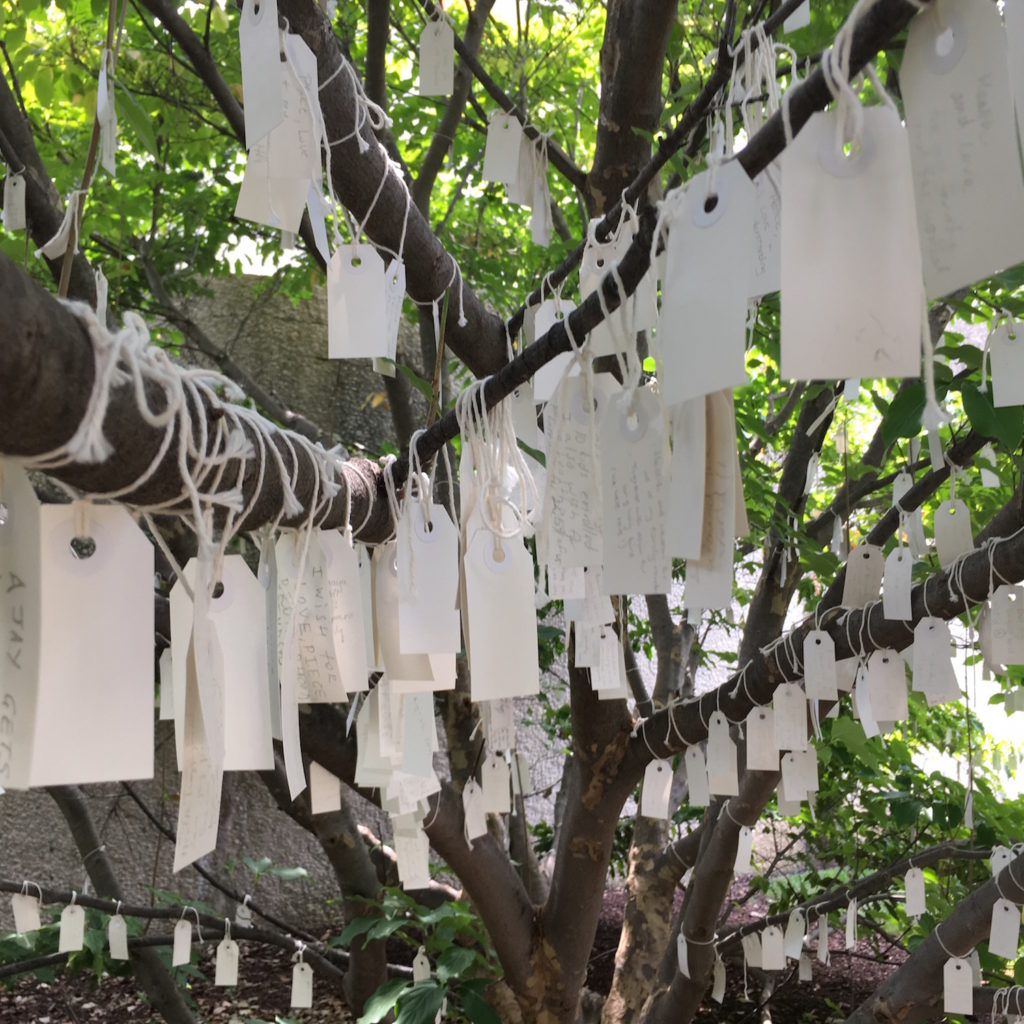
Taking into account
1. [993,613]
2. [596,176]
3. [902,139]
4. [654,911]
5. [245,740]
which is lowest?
[654,911]

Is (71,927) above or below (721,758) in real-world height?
below

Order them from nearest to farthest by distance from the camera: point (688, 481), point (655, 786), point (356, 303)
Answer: point (688, 481) < point (356, 303) < point (655, 786)

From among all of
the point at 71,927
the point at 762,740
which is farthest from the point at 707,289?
the point at 71,927

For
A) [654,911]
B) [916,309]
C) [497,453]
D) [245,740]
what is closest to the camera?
[916,309]

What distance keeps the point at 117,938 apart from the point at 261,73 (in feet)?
5.12

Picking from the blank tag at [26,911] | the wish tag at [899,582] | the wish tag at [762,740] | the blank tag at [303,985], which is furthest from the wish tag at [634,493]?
the blank tag at [303,985]

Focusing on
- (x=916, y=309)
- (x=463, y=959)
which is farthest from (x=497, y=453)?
(x=463, y=959)

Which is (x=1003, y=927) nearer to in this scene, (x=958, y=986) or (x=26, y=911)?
(x=958, y=986)

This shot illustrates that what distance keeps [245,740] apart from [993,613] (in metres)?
0.97

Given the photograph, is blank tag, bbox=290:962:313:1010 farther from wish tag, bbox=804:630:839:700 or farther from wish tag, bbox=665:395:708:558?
wish tag, bbox=665:395:708:558

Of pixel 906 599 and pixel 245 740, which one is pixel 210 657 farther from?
pixel 906 599

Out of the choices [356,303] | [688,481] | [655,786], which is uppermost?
[356,303]

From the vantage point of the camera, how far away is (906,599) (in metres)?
1.30

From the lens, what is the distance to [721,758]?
1.57 meters
